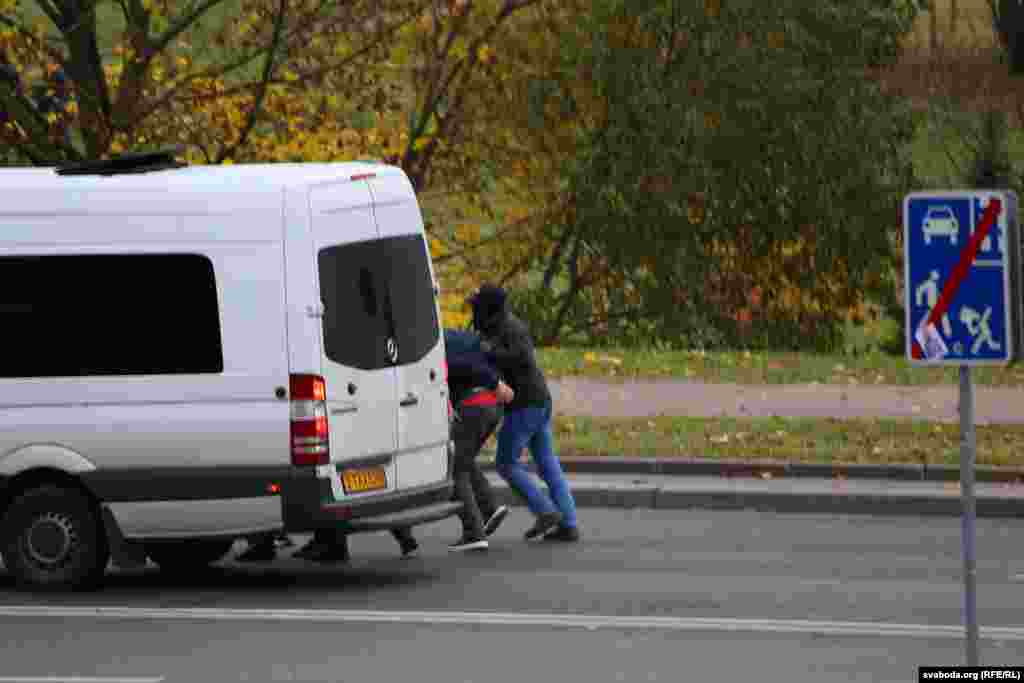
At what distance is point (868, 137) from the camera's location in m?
31.1

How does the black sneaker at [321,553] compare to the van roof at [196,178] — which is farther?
the black sneaker at [321,553]

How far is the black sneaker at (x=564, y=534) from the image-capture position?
14938mm

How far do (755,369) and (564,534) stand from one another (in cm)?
852

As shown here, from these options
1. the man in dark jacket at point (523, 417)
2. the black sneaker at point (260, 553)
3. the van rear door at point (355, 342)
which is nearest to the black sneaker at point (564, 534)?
the man in dark jacket at point (523, 417)

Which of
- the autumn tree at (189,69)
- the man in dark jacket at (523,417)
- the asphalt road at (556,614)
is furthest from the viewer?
the autumn tree at (189,69)

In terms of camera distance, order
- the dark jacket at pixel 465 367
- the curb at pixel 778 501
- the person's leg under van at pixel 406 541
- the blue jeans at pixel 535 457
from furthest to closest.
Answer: the curb at pixel 778 501, the blue jeans at pixel 535 457, the dark jacket at pixel 465 367, the person's leg under van at pixel 406 541

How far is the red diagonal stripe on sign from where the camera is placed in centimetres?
884

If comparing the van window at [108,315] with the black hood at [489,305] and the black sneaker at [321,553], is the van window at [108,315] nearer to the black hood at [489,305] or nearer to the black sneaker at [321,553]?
the black sneaker at [321,553]

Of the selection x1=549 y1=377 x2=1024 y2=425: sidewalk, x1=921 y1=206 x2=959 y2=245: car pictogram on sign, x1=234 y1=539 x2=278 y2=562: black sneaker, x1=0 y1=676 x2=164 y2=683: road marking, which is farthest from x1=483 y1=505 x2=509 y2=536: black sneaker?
x1=921 y1=206 x2=959 y2=245: car pictogram on sign

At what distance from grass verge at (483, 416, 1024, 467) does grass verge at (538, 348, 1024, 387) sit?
9.80ft

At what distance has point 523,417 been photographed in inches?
582

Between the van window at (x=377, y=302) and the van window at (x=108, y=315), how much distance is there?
2.06ft

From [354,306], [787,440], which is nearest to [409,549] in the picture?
[354,306]

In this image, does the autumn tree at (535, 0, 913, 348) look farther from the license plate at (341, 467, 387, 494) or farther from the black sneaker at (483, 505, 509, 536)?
the license plate at (341, 467, 387, 494)
